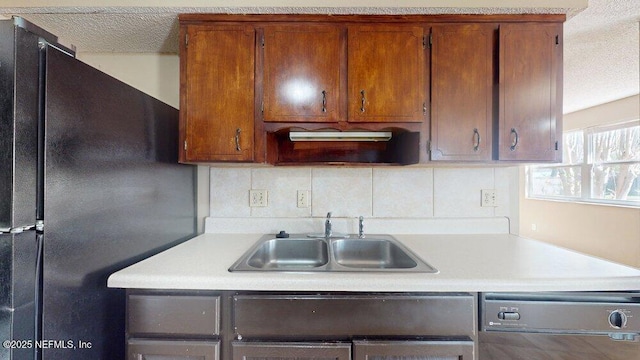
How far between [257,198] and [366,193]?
0.68m

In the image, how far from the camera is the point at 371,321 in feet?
3.13

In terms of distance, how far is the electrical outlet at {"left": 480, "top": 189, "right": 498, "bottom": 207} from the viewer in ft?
5.52

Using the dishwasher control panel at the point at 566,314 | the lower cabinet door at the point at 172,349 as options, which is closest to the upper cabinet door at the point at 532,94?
the dishwasher control panel at the point at 566,314

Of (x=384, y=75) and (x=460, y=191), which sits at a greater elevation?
(x=384, y=75)

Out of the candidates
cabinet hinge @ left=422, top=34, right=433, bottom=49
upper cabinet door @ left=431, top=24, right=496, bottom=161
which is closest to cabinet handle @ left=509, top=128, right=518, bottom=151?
upper cabinet door @ left=431, top=24, right=496, bottom=161

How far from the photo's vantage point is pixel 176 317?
37.7 inches

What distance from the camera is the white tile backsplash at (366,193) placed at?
168 cm

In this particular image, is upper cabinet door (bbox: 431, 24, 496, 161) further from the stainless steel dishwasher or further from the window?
the window

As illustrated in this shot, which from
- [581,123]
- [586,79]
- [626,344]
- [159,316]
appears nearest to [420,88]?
[626,344]

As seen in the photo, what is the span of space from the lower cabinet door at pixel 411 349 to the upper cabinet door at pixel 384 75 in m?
0.95

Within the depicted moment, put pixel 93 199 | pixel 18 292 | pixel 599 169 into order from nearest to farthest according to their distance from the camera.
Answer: pixel 18 292
pixel 93 199
pixel 599 169

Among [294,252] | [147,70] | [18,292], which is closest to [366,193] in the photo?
[294,252]

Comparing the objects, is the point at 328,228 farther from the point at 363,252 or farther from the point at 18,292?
the point at 18,292

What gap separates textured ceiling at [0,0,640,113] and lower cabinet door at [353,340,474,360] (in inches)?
57.3
